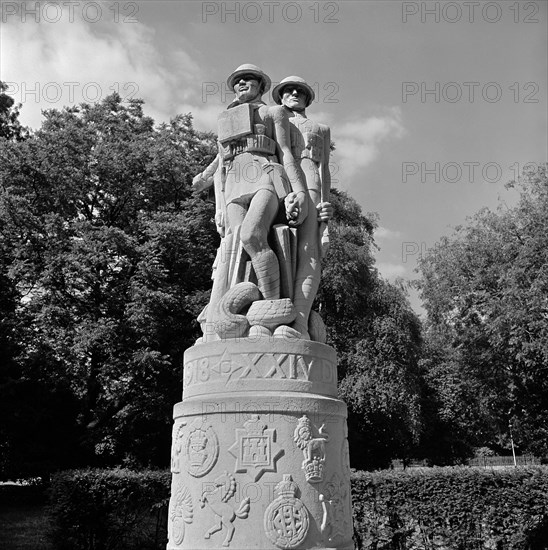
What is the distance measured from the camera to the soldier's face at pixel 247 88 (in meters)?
7.46

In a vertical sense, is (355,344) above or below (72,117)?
below

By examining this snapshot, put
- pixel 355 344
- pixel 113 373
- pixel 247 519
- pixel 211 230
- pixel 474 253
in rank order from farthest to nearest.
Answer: pixel 474 253, pixel 355 344, pixel 211 230, pixel 113 373, pixel 247 519

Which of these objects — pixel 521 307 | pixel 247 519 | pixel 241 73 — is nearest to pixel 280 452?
pixel 247 519

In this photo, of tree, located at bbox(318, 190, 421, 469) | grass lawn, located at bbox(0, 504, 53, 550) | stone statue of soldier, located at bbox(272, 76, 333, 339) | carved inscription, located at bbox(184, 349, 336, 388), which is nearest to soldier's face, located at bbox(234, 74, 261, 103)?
stone statue of soldier, located at bbox(272, 76, 333, 339)

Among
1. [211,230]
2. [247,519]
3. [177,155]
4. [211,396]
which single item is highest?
[177,155]

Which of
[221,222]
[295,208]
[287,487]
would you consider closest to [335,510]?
[287,487]

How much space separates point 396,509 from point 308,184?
6837 mm

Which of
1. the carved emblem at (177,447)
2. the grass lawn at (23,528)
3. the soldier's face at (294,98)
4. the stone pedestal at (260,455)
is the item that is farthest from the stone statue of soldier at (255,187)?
the grass lawn at (23,528)

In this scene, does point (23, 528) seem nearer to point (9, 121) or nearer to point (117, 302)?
point (117, 302)

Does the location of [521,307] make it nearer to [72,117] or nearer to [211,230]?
[211,230]

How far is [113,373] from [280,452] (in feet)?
44.8

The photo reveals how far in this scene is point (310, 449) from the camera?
5781mm

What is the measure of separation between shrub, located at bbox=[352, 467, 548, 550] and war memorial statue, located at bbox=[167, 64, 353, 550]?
5.50m

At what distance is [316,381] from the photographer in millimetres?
6219
